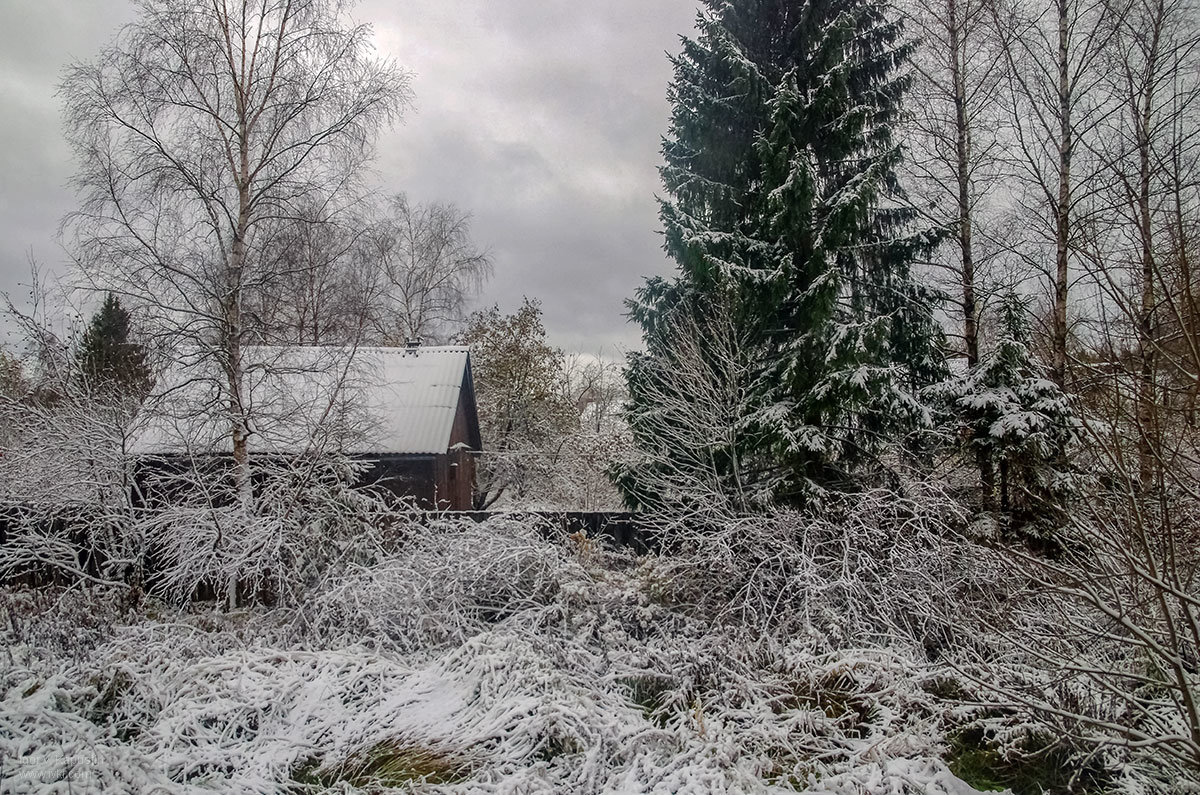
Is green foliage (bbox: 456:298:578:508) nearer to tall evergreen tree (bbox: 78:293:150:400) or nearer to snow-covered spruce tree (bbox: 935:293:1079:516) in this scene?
tall evergreen tree (bbox: 78:293:150:400)

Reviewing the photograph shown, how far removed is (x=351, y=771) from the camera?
412cm

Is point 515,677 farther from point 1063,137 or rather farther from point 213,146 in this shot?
point 1063,137

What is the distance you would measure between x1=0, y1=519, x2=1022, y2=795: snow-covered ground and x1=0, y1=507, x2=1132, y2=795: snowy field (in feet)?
0.06

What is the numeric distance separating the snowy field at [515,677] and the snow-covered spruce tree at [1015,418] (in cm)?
191

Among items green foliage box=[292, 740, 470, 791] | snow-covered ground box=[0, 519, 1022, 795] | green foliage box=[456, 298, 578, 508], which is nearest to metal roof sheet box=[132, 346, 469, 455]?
snow-covered ground box=[0, 519, 1022, 795]

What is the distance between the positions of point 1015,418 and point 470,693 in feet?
22.6

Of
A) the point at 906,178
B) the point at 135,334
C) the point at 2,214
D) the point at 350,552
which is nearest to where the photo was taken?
the point at 350,552

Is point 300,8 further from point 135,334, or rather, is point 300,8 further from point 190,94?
point 135,334

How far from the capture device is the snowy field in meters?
3.98

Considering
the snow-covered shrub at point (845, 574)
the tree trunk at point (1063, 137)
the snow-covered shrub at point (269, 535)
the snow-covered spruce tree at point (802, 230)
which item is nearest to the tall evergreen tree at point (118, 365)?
the snow-covered shrub at point (269, 535)

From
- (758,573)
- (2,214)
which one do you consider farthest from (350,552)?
(2,214)

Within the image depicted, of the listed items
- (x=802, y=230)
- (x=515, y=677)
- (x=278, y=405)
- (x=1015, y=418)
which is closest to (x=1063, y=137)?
(x=802, y=230)

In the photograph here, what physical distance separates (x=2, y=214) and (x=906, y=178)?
43.3 feet

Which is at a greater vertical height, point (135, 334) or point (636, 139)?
point (636, 139)
